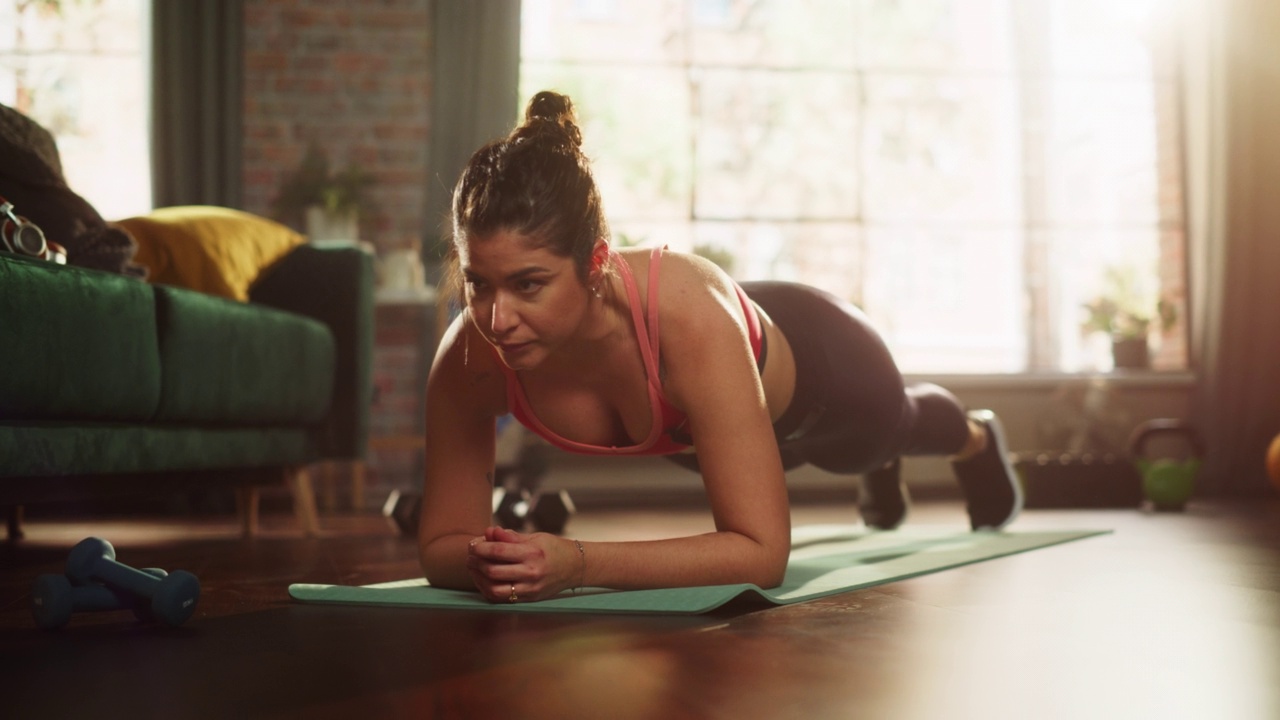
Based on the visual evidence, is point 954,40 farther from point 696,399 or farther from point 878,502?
point 696,399

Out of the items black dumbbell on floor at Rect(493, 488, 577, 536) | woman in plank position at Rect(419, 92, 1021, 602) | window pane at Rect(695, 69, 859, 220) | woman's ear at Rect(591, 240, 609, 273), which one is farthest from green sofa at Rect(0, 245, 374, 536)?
window pane at Rect(695, 69, 859, 220)

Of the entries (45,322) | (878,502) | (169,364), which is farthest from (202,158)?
(878,502)

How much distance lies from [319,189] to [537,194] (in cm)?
323

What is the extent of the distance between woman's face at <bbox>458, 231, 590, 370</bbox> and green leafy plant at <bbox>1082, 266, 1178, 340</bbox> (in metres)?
3.88

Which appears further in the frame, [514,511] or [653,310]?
[514,511]

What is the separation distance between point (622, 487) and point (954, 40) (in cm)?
245

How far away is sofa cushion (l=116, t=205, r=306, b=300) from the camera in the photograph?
107 inches

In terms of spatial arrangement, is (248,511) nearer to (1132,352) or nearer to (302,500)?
(302,500)

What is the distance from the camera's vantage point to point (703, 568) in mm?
1338

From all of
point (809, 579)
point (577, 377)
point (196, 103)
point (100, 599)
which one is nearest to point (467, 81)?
point (196, 103)

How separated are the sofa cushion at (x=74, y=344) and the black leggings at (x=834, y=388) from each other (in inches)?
39.2

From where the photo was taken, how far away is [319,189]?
166 inches

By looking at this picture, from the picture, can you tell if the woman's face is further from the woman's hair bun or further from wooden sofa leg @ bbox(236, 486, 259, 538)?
wooden sofa leg @ bbox(236, 486, 259, 538)

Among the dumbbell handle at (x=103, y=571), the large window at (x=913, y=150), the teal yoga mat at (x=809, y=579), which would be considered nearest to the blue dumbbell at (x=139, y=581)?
the dumbbell handle at (x=103, y=571)
